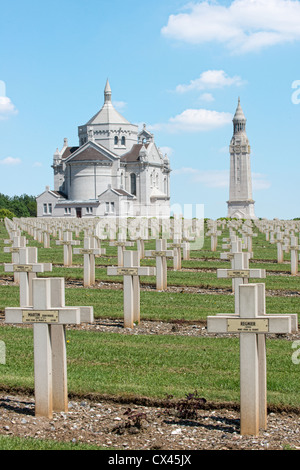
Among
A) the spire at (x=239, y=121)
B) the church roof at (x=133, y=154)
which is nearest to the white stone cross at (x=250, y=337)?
the church roof at (x=133, y=154)

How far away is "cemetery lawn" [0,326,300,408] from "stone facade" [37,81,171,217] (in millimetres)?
72576

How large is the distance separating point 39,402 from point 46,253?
1962 cm

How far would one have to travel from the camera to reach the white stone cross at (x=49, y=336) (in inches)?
258

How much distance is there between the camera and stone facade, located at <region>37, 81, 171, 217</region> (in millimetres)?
85625

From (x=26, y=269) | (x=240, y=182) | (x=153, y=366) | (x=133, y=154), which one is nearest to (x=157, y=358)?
(x=153, y=366)

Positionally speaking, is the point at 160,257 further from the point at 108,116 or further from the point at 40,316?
the point at 108,116

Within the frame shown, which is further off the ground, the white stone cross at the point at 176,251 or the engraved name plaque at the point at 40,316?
the white stone cross at the point at 176,251

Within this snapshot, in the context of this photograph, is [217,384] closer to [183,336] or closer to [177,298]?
[183,336]

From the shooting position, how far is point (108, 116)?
96.6 meters

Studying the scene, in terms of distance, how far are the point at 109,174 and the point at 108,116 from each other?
1176cm

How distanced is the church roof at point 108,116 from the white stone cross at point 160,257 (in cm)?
8103

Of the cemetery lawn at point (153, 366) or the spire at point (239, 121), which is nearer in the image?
the cemetery lawn at point (153, 366)

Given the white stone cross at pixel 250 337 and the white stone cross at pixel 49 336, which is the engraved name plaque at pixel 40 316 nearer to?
the white stone cross at pixel 49 336

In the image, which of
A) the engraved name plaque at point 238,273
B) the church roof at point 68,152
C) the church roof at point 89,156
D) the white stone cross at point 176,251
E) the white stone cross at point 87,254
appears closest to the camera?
the engraved name plaque at point 238,273
